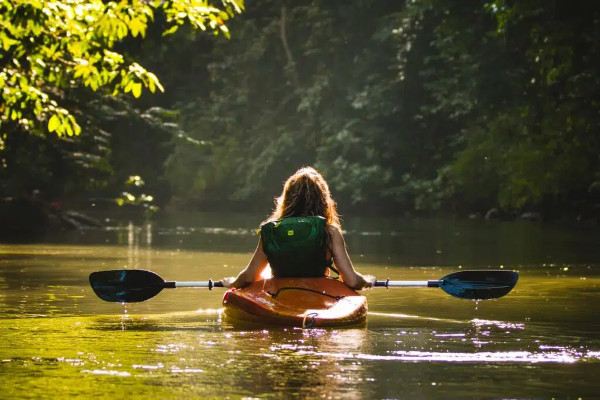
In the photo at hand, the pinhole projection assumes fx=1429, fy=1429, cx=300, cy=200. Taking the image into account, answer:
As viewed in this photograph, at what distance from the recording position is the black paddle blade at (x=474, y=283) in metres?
13.2

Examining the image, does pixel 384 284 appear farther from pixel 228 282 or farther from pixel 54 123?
pixel 54 123

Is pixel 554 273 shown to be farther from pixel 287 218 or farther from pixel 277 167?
pixel 277 167

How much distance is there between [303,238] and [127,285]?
6.75 ft

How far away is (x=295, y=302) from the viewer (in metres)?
11.9

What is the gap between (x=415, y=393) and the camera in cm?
812

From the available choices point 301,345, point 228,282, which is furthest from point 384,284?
point 301,345

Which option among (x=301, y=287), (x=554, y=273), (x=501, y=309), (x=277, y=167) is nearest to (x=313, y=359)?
(x=301, y=287)

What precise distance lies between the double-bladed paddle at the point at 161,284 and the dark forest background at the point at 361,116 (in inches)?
525

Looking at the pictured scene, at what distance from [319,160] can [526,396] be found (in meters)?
53.3

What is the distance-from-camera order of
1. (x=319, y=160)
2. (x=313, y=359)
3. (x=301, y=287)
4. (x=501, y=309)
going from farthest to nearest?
(x=319, y=160), (x=501, y=309), (x=301, y=287), (x=313, y=359)

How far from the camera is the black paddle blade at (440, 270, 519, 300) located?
43.2 ft

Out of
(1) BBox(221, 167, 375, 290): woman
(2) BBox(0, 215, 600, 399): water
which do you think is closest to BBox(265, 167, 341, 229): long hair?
(1) BBox(221, 167, 375, 290): woman

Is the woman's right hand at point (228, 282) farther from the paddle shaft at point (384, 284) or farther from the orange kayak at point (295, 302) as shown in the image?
the orange kayak at point (295, 302)

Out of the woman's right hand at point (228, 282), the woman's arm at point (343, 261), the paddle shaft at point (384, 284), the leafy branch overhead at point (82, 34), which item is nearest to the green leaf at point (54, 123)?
the leafy branch overhead at point (82, 34)
